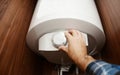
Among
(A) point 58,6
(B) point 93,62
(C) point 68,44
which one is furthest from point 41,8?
(B) point 93,62

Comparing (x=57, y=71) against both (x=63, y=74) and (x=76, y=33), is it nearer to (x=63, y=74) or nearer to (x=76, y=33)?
(x=63, y=74)

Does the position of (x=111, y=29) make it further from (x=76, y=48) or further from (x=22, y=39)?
(x=22, y=39)

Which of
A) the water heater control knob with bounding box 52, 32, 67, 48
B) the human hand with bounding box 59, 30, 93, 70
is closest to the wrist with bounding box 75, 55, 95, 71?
the human hand with bounding box 59, 30, 93, 70

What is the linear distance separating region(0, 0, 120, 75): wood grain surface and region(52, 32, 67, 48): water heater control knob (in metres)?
0.13

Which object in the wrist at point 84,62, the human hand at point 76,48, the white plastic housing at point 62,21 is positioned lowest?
the wrist at point 84,62

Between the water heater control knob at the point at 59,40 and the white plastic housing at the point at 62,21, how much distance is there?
23 millimetres

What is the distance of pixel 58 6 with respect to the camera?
59 centimetres

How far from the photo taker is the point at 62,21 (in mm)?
558

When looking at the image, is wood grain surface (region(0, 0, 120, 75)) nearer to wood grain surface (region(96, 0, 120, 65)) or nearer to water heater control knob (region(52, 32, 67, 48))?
wood grain surface (region(96, 0, 120, 65))

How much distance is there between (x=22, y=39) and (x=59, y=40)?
0.54ft

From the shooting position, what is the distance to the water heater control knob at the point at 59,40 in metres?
0.55

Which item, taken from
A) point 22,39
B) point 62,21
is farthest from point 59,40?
point 22,39

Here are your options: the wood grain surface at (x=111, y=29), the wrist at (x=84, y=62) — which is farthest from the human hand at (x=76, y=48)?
the wood grain surface at (x=111, y=29)

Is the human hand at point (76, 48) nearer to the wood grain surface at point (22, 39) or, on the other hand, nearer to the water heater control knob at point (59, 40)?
the water heater control knob at point (59, 40)
